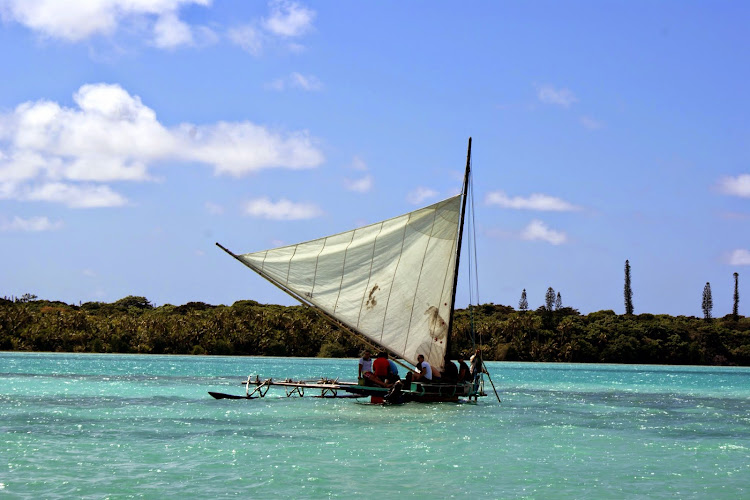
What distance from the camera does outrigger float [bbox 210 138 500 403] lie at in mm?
29672

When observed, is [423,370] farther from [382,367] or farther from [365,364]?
[365,364]

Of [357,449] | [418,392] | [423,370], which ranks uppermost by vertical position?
[423,370]

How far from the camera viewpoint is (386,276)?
29.8 m

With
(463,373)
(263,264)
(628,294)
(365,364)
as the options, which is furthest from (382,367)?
(628,294)

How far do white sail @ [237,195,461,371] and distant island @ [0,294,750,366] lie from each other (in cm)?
6662

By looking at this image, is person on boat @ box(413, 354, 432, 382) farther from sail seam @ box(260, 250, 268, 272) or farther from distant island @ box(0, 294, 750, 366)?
distant island @ box(0, 294, 750, 366)

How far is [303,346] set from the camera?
10306 cm

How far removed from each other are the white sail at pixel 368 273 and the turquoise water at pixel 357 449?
3.06m

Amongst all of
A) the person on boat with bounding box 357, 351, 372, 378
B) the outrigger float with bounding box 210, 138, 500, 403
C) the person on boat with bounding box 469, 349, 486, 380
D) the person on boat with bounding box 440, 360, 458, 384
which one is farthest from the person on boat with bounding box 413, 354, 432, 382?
the person on boat with bounding box 469, 349, 486, 380

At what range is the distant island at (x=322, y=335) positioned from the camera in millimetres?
100562

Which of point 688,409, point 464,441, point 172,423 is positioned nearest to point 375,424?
point 464,441

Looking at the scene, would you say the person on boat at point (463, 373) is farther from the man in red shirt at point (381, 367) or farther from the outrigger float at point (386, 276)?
the man in red shirt at point (381, 367)

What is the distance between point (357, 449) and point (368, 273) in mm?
9513

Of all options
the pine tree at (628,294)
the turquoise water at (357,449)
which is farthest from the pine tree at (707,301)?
the turquoise water at (357,449)
